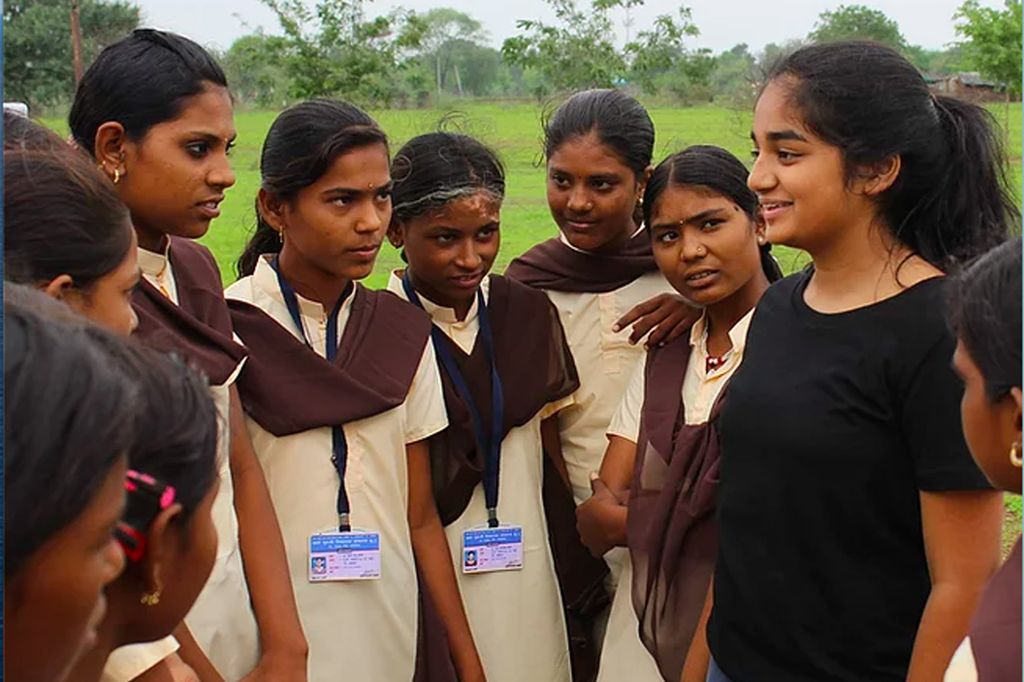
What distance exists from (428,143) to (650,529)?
0.95 metres

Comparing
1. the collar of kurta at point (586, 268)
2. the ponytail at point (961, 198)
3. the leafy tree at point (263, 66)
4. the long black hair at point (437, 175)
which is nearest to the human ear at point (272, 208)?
the long black hair at point (437, 175)

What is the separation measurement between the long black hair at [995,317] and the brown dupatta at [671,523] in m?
0.91

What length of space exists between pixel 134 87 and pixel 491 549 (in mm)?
1163

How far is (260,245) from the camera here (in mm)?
2871

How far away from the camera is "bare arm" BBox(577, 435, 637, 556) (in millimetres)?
2727

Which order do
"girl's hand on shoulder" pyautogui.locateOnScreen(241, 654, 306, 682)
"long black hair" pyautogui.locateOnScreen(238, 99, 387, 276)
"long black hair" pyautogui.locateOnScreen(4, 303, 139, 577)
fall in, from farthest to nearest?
"long black hair" pyautogui.locateOnScreen(238, 99, 387, 276)
"girl's hand on shoulder" pyautogui.locateOnScreen(241, 654, 306, 682)
"long black hair" pyautogui.locateOnScreen(4, 303, 139, 577)

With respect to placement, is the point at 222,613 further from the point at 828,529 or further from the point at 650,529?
the point at 828,529

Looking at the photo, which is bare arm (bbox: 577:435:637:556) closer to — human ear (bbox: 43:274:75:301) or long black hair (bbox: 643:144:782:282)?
long black hair (bbox: 643:144:782:282)

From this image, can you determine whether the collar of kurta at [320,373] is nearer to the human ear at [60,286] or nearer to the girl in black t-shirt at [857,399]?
the human ear at [60,286]

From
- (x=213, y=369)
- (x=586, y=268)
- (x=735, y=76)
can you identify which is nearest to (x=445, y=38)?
(x=735, y=76)

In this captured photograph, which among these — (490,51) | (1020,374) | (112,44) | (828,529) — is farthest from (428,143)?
(490,51)

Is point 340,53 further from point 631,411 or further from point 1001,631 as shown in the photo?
point 1001,631

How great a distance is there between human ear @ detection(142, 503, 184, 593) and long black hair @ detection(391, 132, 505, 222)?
147 cm

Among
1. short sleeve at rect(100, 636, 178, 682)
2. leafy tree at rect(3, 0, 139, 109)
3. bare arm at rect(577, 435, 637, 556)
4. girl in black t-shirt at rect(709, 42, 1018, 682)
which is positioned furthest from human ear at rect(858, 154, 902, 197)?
leafy tree at rect(3, 0, 139, 109)
